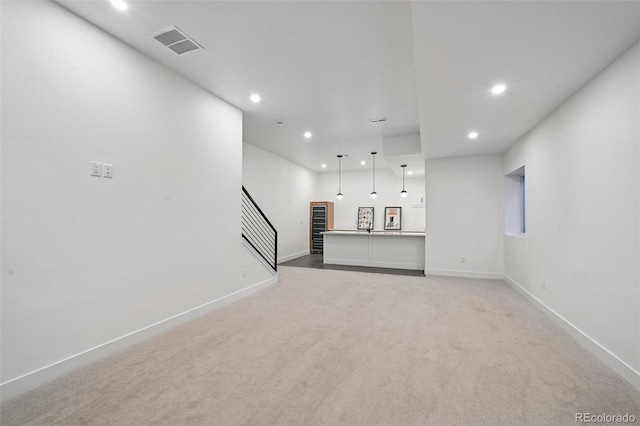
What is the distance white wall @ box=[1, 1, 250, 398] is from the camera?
191 centimetres

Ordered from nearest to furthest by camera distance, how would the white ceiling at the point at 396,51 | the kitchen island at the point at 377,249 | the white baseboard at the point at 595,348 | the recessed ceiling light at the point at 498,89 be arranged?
1. the white ceiling at the point at 396,51
2. the white baseboard at the point at 595,348
3. the recessed ceiling light at the point at 498,89
4. the kitchen island at the point at 377,249

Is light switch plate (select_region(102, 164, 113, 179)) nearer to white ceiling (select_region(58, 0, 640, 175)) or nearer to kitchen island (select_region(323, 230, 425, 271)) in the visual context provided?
white ceiling (select_region(58, 0, 640, 175))

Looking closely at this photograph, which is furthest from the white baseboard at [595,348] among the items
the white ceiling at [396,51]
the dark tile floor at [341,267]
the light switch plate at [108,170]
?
the light switch plate at [108,170]

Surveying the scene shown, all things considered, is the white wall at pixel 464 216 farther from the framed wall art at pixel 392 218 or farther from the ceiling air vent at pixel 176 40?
the ceiling air vent at pixel 176 40

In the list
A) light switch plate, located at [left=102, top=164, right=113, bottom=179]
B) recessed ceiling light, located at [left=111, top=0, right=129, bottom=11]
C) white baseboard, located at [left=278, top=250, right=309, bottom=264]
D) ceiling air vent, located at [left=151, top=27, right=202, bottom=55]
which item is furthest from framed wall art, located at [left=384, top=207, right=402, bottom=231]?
recessed ceiling light, located at [left=111, top=0, right=129, bottom=11]

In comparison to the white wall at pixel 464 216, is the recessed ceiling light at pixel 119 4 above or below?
above

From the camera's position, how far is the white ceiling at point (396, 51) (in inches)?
71.8

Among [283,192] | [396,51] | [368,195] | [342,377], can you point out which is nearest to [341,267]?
[283,192]

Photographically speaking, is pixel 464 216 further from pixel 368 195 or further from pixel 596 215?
pixel 368 195

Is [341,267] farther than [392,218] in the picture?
No

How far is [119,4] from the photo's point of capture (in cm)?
212

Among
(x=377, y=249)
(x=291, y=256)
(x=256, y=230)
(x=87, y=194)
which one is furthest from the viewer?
(x=291, y=256)

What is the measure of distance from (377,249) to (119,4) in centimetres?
626

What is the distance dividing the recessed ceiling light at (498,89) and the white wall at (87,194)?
3270mm
